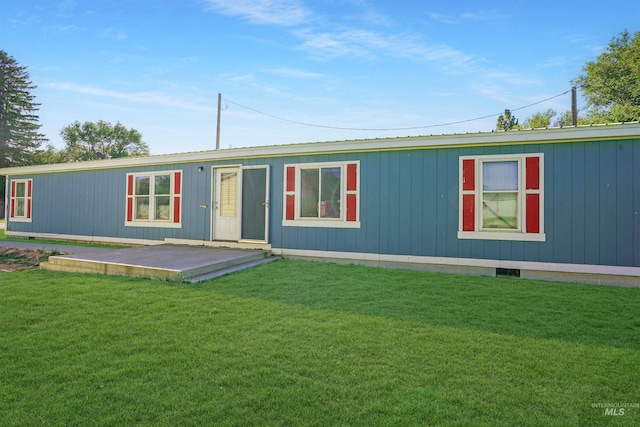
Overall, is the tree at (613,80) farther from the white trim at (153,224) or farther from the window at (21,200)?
the window at (21,200)

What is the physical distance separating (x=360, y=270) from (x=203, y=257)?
2.85 metres

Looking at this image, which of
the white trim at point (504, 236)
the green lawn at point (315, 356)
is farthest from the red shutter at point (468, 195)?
the green lawn at point (315, 356)

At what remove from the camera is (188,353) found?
2764mm

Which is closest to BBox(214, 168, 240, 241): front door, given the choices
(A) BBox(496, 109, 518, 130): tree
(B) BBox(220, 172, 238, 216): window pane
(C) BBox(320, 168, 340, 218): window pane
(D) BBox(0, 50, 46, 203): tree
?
(B) BBox(220, 172, 238, 216): window pane

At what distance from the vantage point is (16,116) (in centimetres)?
3469

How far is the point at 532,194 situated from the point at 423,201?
1.68 metres

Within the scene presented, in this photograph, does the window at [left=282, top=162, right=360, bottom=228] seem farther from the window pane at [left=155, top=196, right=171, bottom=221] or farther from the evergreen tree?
the evergreen tree

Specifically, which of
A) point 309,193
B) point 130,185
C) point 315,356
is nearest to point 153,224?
point 130,185

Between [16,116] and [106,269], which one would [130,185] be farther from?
[16,116]

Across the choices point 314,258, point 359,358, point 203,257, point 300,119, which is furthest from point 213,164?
→ point 300,119

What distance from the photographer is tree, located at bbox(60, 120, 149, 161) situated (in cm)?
4431

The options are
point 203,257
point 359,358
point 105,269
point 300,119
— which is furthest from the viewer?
point 300,119

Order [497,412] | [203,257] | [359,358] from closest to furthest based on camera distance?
[497,412] < [359,358] < [203,257]

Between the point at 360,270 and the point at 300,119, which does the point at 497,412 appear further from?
the point at 300,119
